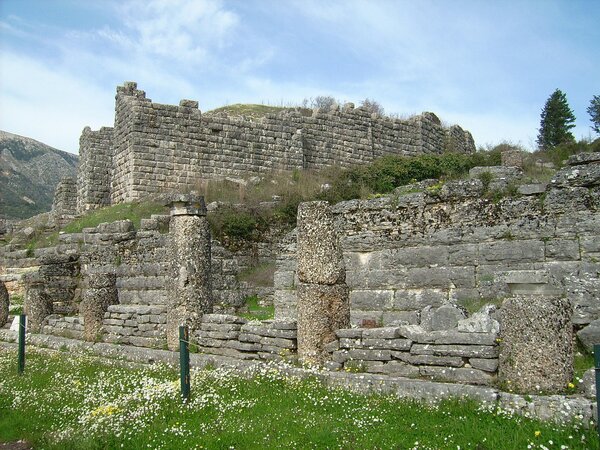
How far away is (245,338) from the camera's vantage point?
10.4 metres

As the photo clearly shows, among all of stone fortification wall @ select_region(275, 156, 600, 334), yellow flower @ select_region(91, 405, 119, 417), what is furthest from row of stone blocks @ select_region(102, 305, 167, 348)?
yellow flower @ select_region(91, 405, 119, 417)

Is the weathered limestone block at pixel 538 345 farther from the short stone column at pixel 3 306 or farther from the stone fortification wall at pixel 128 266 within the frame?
the short stone column at pixel 3 306

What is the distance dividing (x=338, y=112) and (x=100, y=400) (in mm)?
21315

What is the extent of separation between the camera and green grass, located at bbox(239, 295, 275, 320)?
1510 cm

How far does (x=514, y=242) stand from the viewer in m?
12.0

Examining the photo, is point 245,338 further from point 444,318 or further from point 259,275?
point 259,275

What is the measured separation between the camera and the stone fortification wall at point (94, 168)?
2661 cm

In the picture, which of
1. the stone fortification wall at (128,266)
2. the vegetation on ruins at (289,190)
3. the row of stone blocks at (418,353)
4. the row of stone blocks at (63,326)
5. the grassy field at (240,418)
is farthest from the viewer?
the vegetation on ruins at (289,190)

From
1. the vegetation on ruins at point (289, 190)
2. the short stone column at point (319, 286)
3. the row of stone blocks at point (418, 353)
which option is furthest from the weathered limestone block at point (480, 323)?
the vegetation on ruins at point (289, 190)

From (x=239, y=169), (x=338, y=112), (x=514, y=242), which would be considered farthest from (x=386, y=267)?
(x=338, y=112)

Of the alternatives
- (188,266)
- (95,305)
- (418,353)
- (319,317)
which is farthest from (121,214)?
(418,353)

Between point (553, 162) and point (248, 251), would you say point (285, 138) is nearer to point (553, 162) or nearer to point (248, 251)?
point (248, 251)

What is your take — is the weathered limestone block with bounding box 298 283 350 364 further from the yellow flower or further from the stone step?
the stone step

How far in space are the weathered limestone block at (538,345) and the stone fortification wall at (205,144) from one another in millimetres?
18480
